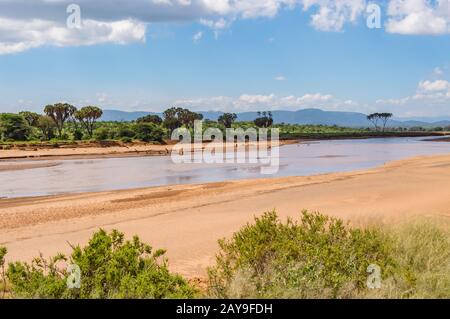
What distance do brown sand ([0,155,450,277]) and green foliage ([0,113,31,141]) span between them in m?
53.2

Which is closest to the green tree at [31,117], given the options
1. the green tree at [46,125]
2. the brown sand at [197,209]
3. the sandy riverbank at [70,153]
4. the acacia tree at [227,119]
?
the green tree at [46,125]

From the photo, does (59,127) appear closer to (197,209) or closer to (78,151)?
(78,151)

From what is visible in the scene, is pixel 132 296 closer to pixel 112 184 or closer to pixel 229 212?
pixel 229 212

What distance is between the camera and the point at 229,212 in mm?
17188

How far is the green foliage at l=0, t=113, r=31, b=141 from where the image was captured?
70.6 meters

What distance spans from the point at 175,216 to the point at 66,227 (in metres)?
3.58

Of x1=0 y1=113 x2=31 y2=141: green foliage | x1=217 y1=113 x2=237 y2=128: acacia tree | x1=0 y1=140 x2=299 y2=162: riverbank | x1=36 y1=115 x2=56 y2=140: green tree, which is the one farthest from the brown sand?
x1=217 y1=113 x2=237 y2=128: acacia tree

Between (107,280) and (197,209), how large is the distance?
12.0 m

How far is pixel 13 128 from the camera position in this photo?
2815 inches

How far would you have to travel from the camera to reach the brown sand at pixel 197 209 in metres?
12.6

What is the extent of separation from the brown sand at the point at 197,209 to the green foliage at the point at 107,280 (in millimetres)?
3074

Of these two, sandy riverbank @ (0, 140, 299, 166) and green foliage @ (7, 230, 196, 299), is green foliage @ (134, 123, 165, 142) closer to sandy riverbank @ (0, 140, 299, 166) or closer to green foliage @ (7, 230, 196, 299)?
sandy riverbank @ (0, 140, 299, 166)

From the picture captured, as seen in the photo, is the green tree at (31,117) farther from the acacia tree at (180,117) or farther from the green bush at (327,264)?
the green bush at (327,264)

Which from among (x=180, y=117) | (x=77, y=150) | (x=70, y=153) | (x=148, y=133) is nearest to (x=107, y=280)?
(x=70, y=153)
